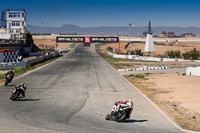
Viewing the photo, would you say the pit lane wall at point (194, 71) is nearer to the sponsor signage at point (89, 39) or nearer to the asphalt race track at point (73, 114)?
the asphalt race track at point (73, 114)

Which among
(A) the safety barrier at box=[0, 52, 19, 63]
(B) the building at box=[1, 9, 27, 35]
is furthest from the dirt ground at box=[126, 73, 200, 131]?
(B) the building at box=[1, 9, 27, 35]

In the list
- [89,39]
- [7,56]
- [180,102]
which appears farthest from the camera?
[89,39]

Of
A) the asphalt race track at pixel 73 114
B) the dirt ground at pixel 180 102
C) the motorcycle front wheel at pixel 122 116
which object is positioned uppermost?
the motorcycle front wheel at pixel 122 116

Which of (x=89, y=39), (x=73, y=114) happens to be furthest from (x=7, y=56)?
(x=89, y=39)

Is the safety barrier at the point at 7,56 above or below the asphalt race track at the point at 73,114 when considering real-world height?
above

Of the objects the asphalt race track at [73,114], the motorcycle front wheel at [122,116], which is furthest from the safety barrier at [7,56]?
the motorcycle front wheel at [122,116]

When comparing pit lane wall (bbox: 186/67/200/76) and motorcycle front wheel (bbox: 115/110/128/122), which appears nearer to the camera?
motorcycle front wheel (bbox: 115/110/128/122)

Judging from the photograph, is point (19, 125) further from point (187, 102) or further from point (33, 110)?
point (187, 102)

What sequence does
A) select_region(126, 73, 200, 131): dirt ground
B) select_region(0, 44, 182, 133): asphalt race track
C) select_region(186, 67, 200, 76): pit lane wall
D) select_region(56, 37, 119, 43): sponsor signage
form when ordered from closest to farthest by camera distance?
select_region(0, 44, 182, 133): asphalt race track
select_region(126, 73, 200, 131): dirt ground
select_region(186, 67, 200, 76): pit lane wall
select_region(56, 37, 119, 43): sponsor signage

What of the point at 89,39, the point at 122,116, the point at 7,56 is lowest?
the point at 122,116

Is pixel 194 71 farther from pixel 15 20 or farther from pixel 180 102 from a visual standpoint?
pixel 15 20

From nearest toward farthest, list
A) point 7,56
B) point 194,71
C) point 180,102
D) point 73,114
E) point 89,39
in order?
point 73,114
point 180,102
point 194,71
point 7,56
point 89,39

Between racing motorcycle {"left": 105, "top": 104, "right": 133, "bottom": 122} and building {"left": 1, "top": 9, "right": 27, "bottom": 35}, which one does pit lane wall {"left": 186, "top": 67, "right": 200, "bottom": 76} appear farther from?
building {"left": 1, "top": 9, "right": 27, "bottom": 35}

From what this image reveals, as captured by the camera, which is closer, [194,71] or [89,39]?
[194,71]
